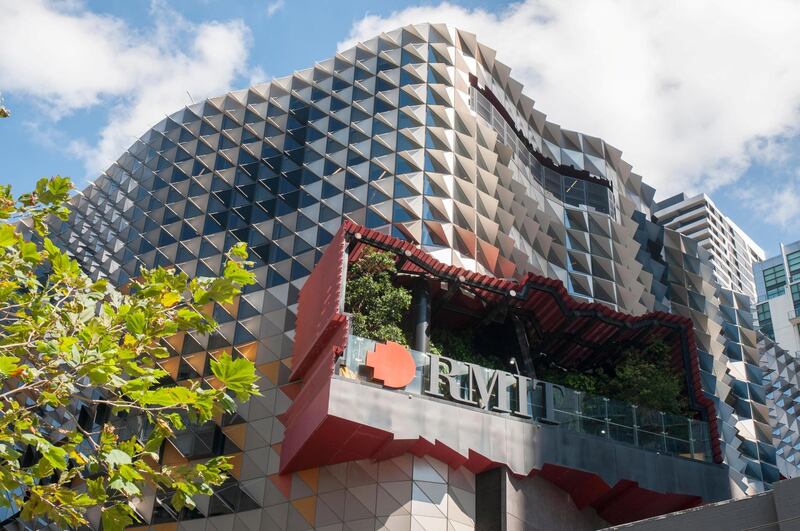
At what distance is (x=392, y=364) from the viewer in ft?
95.4

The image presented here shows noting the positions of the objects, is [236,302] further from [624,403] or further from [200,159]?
[624,403]

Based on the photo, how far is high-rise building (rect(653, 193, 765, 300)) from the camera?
461 ft

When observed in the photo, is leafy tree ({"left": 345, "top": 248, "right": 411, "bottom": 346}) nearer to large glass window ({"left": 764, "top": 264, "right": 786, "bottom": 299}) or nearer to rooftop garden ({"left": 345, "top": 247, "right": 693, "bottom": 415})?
rooftop garden ({"left": 345, "top": 247, "right": 693, "bottom": 415})

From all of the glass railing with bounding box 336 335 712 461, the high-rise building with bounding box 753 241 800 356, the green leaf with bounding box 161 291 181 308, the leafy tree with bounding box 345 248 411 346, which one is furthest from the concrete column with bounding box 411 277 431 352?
the high-rise building with bounding box 753 241 800 356

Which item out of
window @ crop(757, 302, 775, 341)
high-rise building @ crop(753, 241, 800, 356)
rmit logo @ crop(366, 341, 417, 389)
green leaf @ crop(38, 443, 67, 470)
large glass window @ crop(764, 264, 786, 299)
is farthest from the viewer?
large glass window @ crop(764, 264, 786, 299)

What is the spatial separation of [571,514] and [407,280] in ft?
33.4

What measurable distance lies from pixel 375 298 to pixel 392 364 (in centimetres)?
387

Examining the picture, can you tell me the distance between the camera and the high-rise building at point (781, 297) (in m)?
Answer: 118

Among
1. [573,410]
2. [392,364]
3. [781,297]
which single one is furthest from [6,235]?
[781,297]

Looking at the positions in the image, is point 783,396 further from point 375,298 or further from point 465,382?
point 375,298

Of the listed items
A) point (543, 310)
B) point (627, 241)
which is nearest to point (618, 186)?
point (627, 241)

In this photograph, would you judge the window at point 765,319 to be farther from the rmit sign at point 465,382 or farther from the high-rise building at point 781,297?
the rmit sign at point 465,382

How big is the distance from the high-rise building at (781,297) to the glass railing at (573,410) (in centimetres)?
8451

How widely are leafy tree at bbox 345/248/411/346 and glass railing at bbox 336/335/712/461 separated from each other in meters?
2.16
